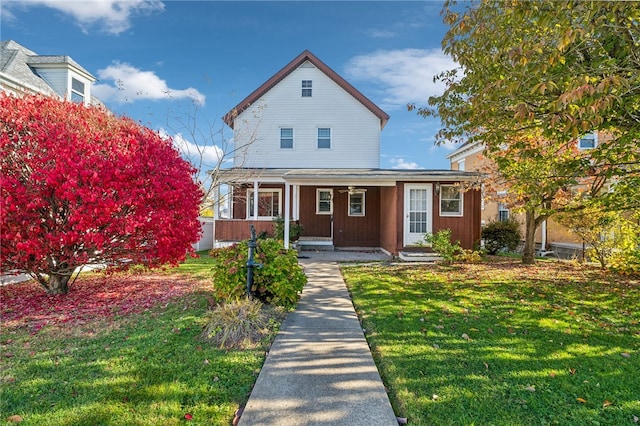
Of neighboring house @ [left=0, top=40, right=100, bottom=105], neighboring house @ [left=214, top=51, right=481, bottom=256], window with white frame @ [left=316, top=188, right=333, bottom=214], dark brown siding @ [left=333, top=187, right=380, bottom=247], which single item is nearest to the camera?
neighboring house @ [left=0, top=40, right=100, bottom=105]

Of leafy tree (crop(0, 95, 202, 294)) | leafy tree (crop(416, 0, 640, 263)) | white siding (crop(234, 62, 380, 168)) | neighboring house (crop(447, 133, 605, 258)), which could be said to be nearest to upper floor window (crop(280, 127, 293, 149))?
white siding (crop(234, 62, 380, 168))

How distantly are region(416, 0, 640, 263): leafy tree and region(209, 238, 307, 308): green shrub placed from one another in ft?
13.3

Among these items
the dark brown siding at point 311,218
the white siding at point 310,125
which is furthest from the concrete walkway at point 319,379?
the white siding at point 310,125

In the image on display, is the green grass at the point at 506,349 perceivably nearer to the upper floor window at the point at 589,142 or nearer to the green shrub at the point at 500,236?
the green shrub at the point at 500,236

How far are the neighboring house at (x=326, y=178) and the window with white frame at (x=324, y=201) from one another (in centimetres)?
5

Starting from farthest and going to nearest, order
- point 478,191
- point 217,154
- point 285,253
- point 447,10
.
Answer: point 217,154 < point 478,191 < point 447,10 < point 285,253

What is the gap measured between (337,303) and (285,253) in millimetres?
1340

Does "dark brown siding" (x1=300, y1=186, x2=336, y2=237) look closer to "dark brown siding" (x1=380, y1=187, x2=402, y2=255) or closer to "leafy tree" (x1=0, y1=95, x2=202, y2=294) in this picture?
"dark brown siding" (x1=380, y1=187, x2=402, y2=255)

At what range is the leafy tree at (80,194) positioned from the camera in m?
5.21

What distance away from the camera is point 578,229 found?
10242 millimetres

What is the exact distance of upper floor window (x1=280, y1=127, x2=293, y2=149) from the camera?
1652 cm

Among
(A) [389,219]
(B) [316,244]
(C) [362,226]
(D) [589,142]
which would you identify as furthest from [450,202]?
(D) [589,142]

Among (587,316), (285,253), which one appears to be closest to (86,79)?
(285,253)

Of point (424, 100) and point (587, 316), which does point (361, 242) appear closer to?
point (424, 100)
